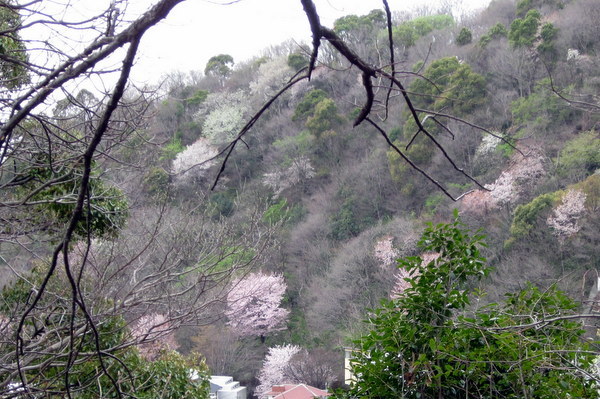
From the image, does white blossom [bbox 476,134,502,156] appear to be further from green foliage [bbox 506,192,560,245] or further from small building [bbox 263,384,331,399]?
small building [bbox 263,384,331,399]

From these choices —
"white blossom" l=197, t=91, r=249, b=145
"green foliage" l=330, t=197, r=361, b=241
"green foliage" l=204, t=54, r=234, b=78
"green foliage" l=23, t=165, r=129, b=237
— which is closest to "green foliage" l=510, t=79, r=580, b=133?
"green foliage" l=330, t=197, r=361, b=241

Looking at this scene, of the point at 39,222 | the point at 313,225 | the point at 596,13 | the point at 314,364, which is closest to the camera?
the point at 39,222

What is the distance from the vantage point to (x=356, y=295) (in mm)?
15820

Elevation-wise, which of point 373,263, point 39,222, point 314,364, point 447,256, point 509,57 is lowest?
point 314,364

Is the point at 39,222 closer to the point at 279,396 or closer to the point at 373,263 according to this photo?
the point at 279,396

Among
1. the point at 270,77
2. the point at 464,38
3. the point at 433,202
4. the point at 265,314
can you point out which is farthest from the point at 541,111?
the point at 270,77

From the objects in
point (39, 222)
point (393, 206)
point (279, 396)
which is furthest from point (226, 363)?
point (39, 222)

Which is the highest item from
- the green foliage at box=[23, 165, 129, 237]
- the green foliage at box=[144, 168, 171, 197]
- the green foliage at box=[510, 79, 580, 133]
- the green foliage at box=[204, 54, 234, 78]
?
the green foliage at box=[204, 54, 234, 78]

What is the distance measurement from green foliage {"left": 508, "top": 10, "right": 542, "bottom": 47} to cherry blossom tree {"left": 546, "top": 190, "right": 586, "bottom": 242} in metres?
6.81

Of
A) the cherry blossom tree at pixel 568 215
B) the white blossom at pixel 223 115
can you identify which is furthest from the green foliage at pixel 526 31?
the white blossom at pixel 223 115

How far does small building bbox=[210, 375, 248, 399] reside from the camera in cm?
1384

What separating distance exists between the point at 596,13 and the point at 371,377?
59.7 feet

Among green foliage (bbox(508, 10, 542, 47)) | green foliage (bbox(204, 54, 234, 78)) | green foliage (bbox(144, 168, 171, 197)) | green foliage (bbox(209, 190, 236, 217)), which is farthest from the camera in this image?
green foliage (bbox(204, 54, 234, 78))

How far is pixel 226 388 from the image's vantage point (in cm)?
1423
